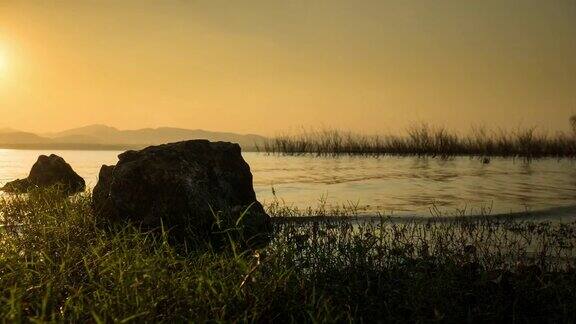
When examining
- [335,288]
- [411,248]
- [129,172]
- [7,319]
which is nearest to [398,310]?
[335,288]

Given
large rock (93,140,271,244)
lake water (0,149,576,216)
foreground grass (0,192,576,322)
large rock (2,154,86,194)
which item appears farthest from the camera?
large rock (2,154,86,194)

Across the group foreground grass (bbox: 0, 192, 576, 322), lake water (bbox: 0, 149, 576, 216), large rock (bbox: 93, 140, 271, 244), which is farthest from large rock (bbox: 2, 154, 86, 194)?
foreground grass (bbox: 0, 192, 576, 322)

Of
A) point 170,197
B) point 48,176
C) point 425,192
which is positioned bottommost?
point 425,192

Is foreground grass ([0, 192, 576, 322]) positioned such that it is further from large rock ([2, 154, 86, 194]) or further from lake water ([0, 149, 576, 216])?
large rock ([2, 154, 86, 194])

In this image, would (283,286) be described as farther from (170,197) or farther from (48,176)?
(48,176)

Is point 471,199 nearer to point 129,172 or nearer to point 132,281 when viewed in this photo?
point 129,172

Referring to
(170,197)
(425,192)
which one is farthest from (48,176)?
(425,192)

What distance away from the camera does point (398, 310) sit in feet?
14.4

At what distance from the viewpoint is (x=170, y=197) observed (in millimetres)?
7125

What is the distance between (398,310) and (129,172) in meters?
4.50

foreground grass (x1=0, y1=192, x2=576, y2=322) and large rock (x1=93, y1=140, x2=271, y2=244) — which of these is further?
large rock (x1=93, y1=140, x2=271, y2=244)

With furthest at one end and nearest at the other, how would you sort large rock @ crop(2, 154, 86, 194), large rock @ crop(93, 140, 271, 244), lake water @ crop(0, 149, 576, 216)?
large rock @ crop(2, 154, 86, 194) → lake water @ crop(0, 149, 576, 216) → large rock @ crop(93, 140, 271, 244)

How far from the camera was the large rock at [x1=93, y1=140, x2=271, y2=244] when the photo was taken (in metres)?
7.02

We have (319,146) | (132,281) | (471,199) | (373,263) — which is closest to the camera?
(132,281)
